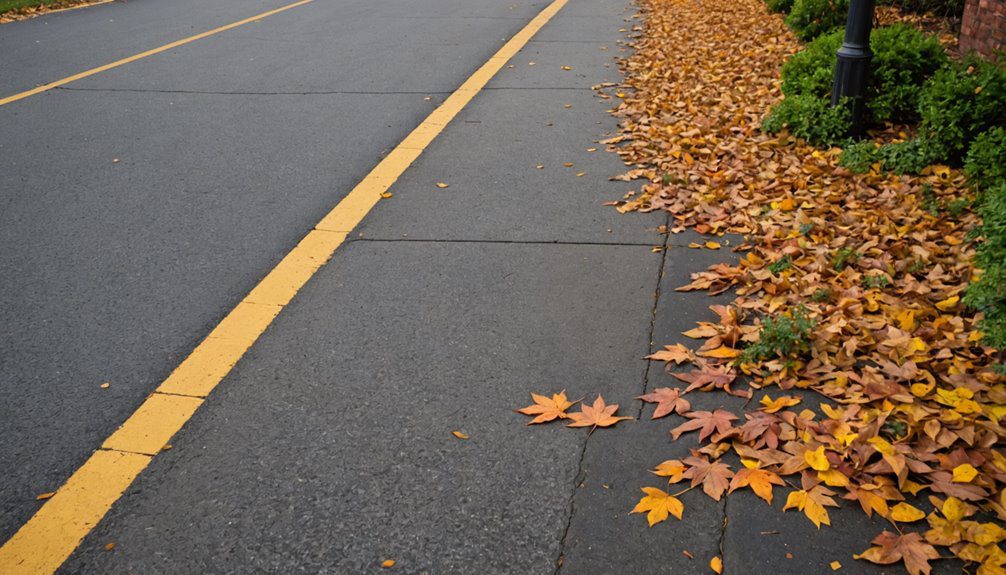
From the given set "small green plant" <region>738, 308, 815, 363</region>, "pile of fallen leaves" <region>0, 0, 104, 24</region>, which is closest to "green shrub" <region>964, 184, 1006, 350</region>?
"small green plant" <region>738, 308, 815, 363</region>

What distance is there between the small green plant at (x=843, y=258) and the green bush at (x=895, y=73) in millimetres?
1995

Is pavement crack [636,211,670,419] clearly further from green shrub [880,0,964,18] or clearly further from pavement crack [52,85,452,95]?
green shrub [880,0,964,18]

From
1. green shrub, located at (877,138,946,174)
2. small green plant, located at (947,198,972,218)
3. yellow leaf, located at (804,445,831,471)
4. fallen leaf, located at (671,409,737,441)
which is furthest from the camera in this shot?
green shrub, located at (877,138,946,174)

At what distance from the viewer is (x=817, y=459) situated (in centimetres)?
272

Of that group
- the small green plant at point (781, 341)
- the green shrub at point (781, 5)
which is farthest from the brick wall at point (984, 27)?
the green shrub at point (781, 5)

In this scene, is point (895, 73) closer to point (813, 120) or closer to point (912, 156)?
point (813, 120)

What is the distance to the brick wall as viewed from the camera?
19.6ft

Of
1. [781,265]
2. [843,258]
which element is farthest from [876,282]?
[781,265]

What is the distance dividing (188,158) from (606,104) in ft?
11.2

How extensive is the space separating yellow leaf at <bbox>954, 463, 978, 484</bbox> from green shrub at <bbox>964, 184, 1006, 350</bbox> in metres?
0.53

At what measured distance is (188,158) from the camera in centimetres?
605

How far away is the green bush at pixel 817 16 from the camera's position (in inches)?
327

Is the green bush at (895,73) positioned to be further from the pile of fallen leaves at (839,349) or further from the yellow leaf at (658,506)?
the yellow leaf at (658,506)

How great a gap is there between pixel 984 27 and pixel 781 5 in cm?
450
